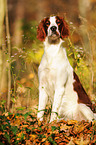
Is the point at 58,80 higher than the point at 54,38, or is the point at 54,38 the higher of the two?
the point at 54,38

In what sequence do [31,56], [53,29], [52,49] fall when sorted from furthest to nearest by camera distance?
[31,56] < [52,49] < [53,29]

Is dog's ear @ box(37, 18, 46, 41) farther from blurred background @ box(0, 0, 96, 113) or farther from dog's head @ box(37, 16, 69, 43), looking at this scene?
blurred background @ box(0, 0, 96, 113)

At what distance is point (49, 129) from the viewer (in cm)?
293

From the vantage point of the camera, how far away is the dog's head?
3.24 meters

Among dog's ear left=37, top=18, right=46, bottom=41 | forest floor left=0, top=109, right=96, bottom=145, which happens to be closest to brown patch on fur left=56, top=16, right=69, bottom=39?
dog's ear left=37, top=18, right=46, bottom=41

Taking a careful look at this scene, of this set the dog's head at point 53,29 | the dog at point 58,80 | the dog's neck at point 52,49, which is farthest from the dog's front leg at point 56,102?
the dog's head at point 53,29

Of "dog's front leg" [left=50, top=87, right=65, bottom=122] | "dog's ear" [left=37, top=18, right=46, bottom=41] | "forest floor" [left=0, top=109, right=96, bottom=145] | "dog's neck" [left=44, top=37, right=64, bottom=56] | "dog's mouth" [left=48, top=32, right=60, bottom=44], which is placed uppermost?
"dog's ear" [left=37, top=18, right=46, bottom=41]

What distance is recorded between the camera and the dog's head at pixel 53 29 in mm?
3244

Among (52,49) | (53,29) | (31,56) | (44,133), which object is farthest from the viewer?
(31,56)

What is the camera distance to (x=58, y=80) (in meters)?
3.24

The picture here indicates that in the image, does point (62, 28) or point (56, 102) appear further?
point (62, 28)

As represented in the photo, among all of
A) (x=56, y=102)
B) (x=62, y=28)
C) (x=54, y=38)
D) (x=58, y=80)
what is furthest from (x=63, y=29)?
(x=56, y=102)

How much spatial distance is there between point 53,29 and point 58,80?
72 centimetres

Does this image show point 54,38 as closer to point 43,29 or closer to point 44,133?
point 43,29
